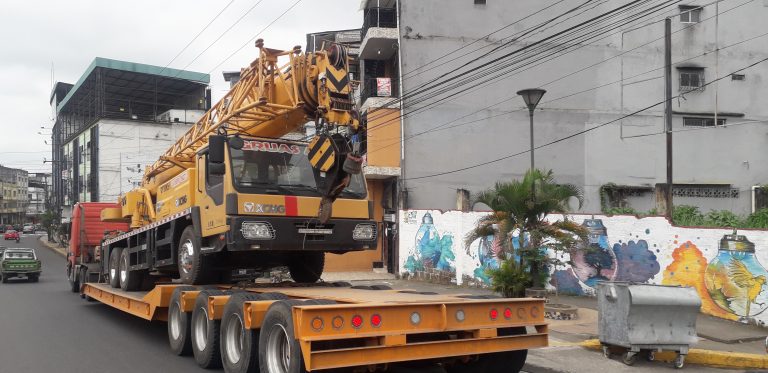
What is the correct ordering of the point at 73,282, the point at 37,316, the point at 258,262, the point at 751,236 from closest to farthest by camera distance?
the point at 258,262
the point at 751,236
the point at 37,316
the point at 73,282

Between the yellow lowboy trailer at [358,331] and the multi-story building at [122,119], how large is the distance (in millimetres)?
49217

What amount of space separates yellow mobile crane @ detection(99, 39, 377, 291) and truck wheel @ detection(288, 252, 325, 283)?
17 millimetres

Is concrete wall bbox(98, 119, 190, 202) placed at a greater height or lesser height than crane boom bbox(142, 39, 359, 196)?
greater

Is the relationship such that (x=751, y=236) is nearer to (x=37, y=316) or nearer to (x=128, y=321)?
(x=128, y=321)

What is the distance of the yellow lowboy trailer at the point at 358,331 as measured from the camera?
5336 mm

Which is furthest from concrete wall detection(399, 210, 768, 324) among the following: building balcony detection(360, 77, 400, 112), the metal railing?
the metal railing

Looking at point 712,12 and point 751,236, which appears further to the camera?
point 712,12

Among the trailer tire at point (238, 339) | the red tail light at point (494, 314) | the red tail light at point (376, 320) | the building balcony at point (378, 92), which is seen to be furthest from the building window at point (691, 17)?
the red tail light at point (376, 320)

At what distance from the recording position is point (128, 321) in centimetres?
1338

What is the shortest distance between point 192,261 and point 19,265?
2159 centimetres

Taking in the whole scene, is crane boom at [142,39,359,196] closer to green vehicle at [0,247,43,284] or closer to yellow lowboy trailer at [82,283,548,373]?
yellow lowboy trailer at [82,283,548,373]

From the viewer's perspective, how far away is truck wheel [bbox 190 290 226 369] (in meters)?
7.64

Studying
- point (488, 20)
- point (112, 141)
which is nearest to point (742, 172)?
point (488, 20)

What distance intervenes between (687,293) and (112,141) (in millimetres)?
58011
